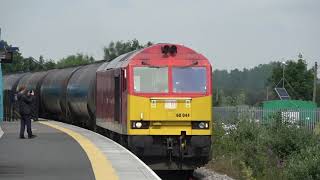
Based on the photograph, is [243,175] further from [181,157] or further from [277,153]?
[181,157]

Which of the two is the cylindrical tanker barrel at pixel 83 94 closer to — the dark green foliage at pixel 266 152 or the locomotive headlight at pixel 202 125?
the dark green foliage at pixel 266 152

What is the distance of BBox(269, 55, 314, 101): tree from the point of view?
7219cm

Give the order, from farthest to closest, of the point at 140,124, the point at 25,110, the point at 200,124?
the point at 25,110 < the point at 200,124 < the point at 140,124

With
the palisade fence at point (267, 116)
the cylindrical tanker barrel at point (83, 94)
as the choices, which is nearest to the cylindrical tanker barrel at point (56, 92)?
the cylindrical tanker barrel at point (83, 94)

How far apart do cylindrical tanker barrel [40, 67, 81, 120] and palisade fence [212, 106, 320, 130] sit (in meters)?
7.62

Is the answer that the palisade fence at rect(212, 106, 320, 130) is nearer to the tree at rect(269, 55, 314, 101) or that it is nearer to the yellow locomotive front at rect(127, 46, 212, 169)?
the yellow locomotive front at rect(127, 46, 212, 169)

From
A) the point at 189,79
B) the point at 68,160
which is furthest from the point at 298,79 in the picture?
the point at 68,160

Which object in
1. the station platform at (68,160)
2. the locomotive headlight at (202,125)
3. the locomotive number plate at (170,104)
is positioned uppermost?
the locomotive number plate at (170,104)

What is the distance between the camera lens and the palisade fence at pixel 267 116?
27.0 metres

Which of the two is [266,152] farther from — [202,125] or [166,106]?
[166,106]

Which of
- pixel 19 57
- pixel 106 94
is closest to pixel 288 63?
pixel 19 57

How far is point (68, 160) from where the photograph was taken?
14062mm

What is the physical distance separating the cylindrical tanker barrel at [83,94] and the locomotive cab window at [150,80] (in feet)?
25.9

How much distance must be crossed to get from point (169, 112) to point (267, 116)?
563 inches
